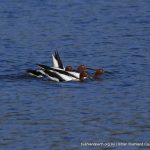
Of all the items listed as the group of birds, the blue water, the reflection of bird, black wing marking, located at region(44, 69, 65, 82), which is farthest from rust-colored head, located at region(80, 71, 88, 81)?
the reflection of bird

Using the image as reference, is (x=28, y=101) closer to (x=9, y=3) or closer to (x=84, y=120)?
(x=84, y=120)

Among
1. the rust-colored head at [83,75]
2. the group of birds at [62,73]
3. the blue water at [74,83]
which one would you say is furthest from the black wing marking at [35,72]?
the rust-colored head at [83,75]

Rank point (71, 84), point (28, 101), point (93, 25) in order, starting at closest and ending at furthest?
point (28, 101) → point (71, 84) → point (93, 25)

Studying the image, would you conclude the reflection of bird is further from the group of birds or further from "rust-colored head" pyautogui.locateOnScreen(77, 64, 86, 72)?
"rust-colored head" pyautogui.locateOnScreen(77, 64, 86, 72)

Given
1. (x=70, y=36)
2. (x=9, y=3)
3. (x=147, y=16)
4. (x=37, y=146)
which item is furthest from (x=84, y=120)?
(x=9, y=3)

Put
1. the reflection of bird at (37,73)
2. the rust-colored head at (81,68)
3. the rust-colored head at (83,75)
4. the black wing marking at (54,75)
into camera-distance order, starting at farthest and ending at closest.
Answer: the rust-colored head at (81,68) → the reflection of bird at (37,73) → the rust-colored head at (83,75) → the black wing marking at (54,75)

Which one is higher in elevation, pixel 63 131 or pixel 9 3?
pixel 9 3

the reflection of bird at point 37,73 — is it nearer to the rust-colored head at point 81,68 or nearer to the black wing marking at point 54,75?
the black wing marking at point 54,75

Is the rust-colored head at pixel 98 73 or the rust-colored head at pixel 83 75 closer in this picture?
the rust-colored head at pixel 83 75

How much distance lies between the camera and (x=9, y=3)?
5284cm

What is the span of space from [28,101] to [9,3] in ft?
83.0

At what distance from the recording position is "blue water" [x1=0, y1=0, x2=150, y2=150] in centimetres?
2441

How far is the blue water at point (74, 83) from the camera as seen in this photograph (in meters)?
24.4

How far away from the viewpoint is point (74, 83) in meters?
31.2
